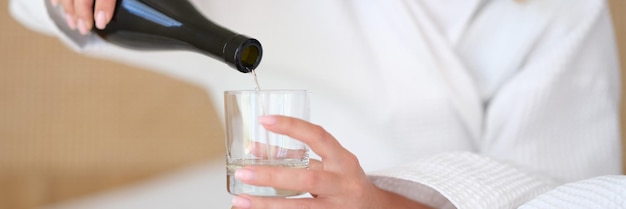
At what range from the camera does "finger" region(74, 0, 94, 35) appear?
1014 mm

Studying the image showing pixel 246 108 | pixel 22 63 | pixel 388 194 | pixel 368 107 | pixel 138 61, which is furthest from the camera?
pixel 22 63

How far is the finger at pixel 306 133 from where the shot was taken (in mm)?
694

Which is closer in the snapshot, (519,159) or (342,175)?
(342,175)

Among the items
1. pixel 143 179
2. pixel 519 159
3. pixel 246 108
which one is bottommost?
pixel 143 179

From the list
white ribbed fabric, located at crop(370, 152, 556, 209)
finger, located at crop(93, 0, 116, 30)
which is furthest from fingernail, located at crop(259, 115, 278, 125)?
finger, located at crop(93, 0, 116, 30)

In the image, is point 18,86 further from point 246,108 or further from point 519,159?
point 246,108

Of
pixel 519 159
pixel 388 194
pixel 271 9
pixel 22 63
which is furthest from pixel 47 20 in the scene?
pixel 22 63

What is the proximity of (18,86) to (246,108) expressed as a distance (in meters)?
1.76

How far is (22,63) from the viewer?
7.54 feet

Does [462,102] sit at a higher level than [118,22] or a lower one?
lower

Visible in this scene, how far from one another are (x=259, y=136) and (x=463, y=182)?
0.31 m

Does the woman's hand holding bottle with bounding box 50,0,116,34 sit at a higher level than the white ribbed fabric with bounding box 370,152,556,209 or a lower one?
higher

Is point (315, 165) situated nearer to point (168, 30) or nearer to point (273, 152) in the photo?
point (273, 152)

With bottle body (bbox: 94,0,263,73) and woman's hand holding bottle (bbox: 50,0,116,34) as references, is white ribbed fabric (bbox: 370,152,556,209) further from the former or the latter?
woman's hand holding bottle (bbox: 50,0,116,34)
